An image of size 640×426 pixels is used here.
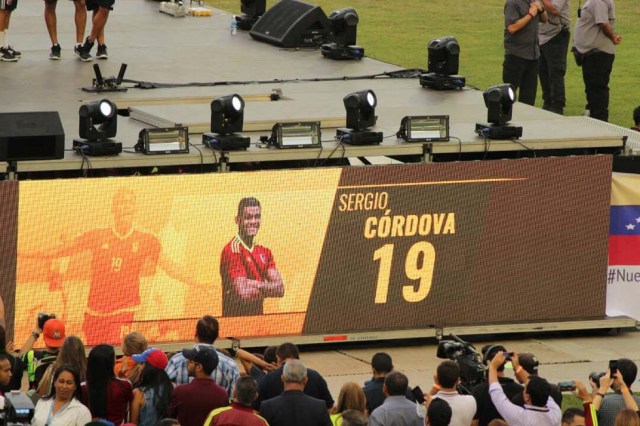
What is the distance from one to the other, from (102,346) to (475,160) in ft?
19.9

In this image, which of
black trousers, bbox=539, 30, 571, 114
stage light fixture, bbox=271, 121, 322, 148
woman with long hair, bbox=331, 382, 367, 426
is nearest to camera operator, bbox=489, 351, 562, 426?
woman with long hair, bbox=331, 382, 367, 426

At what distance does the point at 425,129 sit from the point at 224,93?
11.3ft

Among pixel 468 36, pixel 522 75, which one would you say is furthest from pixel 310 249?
pixel 468 36

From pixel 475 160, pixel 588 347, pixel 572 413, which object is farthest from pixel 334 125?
pixel 572 413

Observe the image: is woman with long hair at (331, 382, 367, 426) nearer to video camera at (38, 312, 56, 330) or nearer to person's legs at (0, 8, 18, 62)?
video camera at (38, 312, 56, 330)

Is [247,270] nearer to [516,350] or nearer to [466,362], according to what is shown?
[516,350]

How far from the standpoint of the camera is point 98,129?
16188 millimetres

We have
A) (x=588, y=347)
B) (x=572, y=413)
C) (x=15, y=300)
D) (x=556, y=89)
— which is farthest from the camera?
(x=556, y=89)

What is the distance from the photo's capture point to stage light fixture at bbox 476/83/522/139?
680 inches

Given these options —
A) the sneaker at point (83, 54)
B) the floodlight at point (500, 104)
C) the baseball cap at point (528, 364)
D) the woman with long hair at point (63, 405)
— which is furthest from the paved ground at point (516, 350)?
the sneaker at point (83, 54)

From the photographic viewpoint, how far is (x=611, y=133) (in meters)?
17.6

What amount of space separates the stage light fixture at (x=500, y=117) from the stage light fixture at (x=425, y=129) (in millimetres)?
495

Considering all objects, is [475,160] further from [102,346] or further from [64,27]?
[64,27]

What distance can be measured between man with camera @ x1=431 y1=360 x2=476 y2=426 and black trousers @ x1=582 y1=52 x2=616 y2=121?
11957mm
